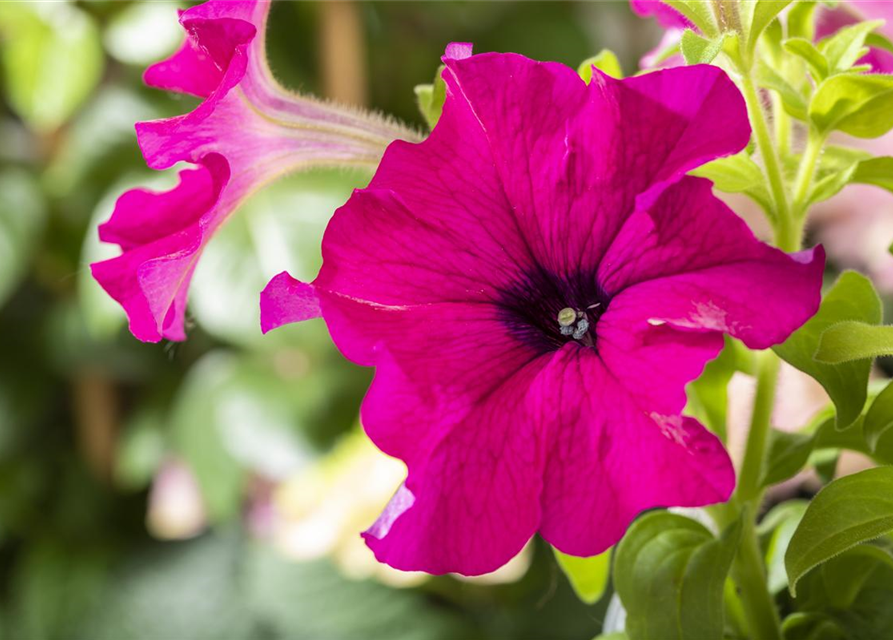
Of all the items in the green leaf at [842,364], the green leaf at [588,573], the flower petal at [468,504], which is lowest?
the green leaf at [588,573]

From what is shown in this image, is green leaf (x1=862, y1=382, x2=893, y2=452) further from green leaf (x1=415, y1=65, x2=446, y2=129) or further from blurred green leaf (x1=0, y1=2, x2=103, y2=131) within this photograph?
blurred green leaf (x1=0, y1=2, x2=103, y2=131)

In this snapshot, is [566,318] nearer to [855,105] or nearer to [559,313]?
[559,313]

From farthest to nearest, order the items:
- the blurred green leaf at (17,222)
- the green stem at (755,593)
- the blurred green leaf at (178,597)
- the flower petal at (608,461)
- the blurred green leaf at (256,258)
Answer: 1. the blurred green leaf at (178,597)
2. the blurred green leaf at (17,222)
3. the blurred green leaf at (256,258)
4. the green stem at (755,593)
5. the flower petal at (608,461)

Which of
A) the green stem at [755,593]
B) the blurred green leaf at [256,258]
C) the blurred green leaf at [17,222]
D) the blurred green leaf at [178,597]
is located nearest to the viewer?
the green stem at [755,593]

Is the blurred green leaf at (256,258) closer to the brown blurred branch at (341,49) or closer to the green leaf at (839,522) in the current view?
the brown blurred branch at (341,49)

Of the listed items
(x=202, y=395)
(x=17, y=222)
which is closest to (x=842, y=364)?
(x=202, y=395)

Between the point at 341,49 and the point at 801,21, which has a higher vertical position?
the point at 801,21

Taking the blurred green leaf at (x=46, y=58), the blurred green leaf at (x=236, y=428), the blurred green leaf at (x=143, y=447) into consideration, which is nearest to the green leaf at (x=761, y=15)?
the blurred green leaf at (x=236, y=428)
